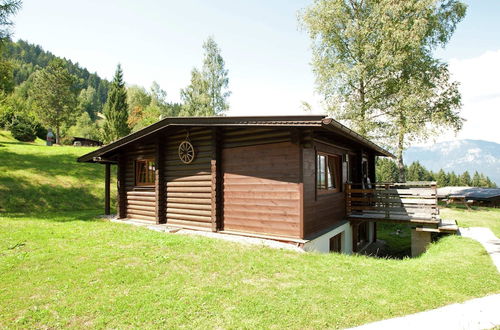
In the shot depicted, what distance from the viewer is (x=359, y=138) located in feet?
30.4

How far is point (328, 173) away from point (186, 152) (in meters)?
5.00

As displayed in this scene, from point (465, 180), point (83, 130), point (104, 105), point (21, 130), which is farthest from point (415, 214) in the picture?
point (465, 180)

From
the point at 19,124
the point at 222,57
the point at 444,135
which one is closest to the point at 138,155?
the point at 444,135

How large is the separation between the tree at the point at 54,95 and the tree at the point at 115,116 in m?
5.23

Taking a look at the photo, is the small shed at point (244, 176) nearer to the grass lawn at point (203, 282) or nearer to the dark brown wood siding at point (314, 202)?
the dark brown wood siding at point (314, 202)

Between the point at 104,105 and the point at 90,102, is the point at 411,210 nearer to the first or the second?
the point at 104,105

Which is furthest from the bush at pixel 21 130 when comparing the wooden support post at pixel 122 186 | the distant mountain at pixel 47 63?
the distant mountain at pixel 47 63

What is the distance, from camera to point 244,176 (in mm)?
8852

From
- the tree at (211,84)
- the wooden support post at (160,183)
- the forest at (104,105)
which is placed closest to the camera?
the wooden support post at (160,183)

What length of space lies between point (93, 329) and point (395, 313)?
14.4 feet

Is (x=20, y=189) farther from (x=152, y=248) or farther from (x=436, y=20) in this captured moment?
(x=436, y=20)

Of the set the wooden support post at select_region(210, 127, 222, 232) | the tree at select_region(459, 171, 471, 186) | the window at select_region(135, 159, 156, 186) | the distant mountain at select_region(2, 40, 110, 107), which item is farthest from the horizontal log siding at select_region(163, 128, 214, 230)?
the distant mountain at select_region(2, 40, 110, 107)

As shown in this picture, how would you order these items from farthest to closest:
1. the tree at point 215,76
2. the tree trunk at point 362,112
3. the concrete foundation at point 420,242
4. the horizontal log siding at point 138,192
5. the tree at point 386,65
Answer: the tree at point 215,76 → the tree trunk at point 362,112 → the tree at point 386,65 → the horizontal log siding at point 138,192 → the concrete foundation at point 420,242

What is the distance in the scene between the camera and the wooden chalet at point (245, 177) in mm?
7926
